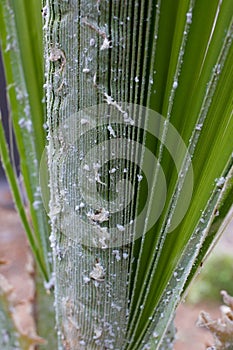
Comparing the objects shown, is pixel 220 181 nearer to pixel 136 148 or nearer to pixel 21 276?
pixel 136 148

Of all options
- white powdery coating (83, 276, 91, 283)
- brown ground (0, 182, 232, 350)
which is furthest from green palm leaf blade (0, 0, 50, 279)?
brown ground (0, 182, 232, 350)

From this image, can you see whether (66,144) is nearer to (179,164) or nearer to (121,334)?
(179,164)

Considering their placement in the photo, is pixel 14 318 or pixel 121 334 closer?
pixel 121 334

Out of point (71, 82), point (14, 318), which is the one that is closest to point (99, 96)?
point (71, 82)

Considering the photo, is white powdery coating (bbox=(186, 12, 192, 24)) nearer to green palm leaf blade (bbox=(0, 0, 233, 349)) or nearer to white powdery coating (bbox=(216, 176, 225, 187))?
green palm leaf blade (bbox=(0, 0, 233, 349))

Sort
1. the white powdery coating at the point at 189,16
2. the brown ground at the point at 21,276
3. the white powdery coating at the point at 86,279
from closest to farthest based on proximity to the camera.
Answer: the white powdery coating at the point at 189,16
the white powdery coating at the point at 86,279
the brown ground at the point at 21,276

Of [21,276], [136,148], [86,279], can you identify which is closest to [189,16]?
[136,148]

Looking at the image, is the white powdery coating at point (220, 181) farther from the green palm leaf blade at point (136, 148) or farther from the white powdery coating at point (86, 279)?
the white powdery coating at point (86, 279)

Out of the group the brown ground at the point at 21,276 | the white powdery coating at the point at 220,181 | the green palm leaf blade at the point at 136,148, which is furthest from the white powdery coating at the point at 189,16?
the brown ground at the point at 21,276
